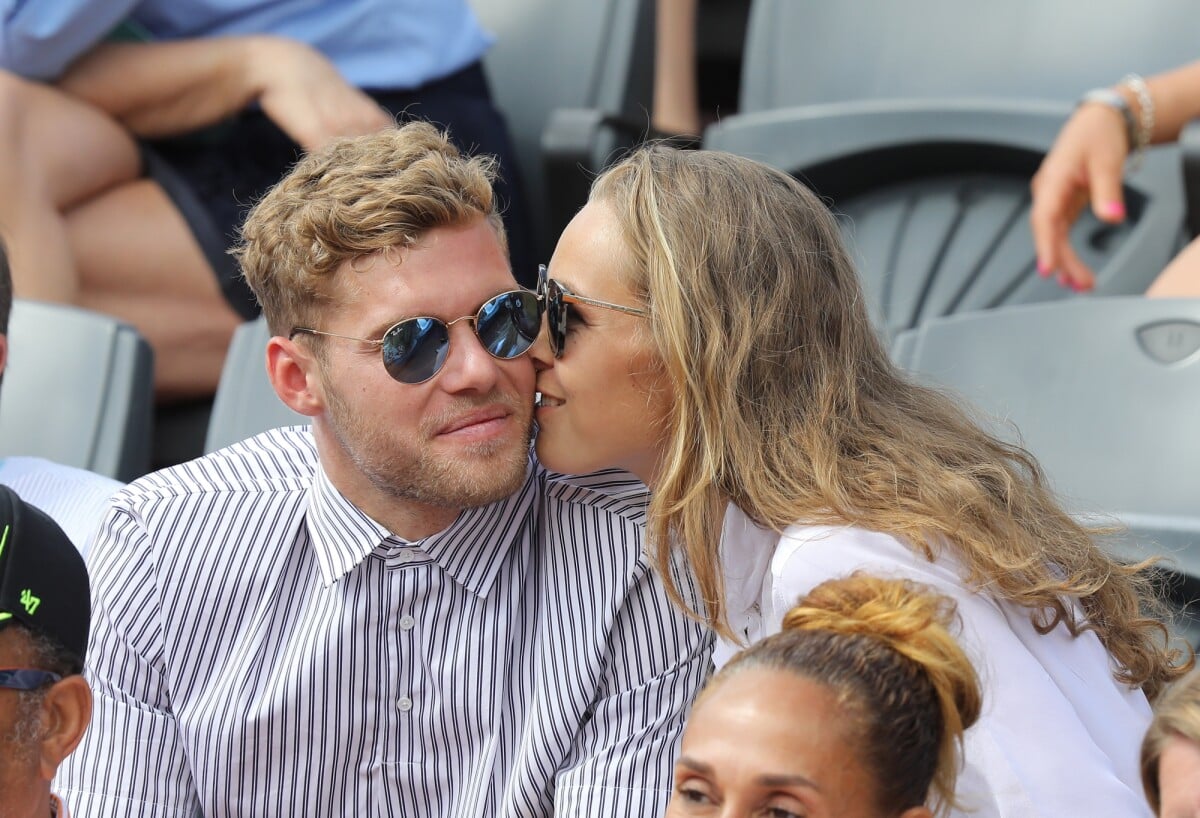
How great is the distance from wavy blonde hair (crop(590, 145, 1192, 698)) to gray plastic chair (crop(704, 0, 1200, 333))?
37.8 inches

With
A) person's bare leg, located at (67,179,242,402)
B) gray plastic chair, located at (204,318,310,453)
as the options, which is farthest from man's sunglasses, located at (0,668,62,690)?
person's bare leg, located at (67,179,242,402)

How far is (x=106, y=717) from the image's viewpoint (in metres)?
1.95

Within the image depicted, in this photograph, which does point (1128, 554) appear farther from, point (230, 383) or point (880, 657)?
point (230, 383)

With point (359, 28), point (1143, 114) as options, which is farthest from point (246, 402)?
point (1143, 114)

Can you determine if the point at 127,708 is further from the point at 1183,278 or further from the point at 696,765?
the point at 1183,278

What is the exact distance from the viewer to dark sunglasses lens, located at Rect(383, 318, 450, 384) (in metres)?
1.92

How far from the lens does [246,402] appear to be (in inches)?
106

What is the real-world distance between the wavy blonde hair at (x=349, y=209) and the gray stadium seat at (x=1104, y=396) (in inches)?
32.5

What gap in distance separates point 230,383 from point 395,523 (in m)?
0.80

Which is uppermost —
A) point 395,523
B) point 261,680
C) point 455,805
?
point 395,523

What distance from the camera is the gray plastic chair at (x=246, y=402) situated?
2664mm

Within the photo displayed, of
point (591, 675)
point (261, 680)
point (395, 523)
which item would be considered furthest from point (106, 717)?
point (591, 675)

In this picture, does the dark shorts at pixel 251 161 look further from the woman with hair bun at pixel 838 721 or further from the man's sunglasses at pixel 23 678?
the woman with hair bun at pixel 838 721

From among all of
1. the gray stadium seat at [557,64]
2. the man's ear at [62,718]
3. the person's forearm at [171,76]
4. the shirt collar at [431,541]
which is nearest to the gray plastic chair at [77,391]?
the person's forearm at [171,76]
